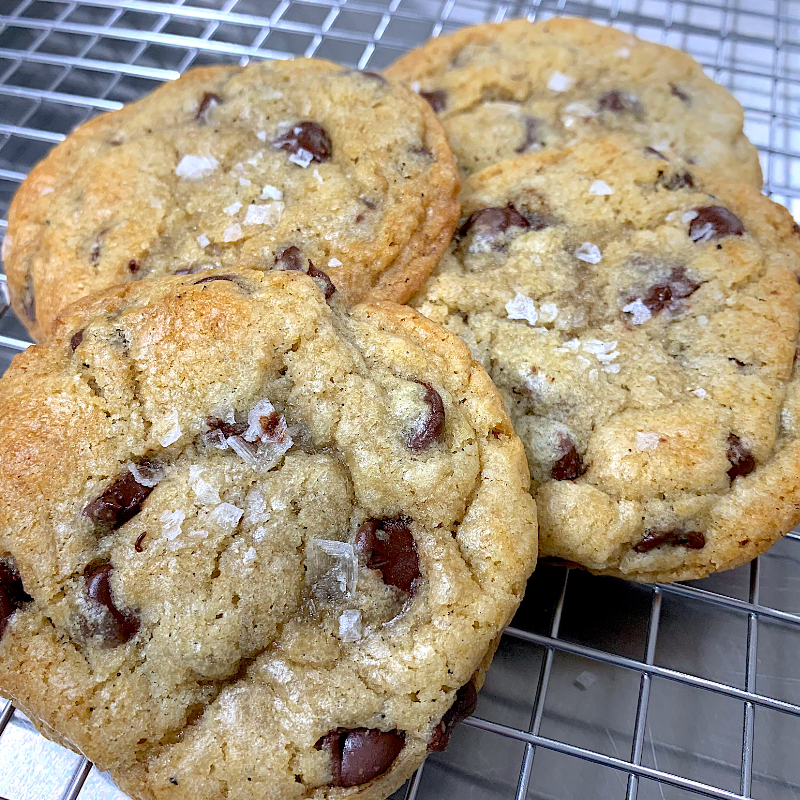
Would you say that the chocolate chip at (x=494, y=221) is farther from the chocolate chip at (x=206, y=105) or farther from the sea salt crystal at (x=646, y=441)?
the chocolate chip at (x=206, y=105)

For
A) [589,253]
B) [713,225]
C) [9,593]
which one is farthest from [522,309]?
[9,593]

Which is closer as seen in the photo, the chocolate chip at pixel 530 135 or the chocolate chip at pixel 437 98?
the chocolate chip at pixel 530 135

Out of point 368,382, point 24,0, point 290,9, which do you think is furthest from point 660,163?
point 24,0

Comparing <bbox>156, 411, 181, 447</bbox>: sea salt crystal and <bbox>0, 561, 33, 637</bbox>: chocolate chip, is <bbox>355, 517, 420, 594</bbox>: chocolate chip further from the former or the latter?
<bbox>0, 561, 33, 637</bbox>: chocolate chip

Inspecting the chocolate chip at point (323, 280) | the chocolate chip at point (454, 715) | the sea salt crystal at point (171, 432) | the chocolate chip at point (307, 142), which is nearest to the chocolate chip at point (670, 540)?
the chocolate chip at point (454, 715)

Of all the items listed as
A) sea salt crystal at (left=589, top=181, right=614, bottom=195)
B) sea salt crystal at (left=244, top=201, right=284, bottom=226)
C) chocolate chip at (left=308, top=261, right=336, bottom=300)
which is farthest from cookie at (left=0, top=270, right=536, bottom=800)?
sea salt crystal at (left=589, top=181, right=614, bottom=195)

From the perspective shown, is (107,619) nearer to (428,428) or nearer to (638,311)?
(428,428)
